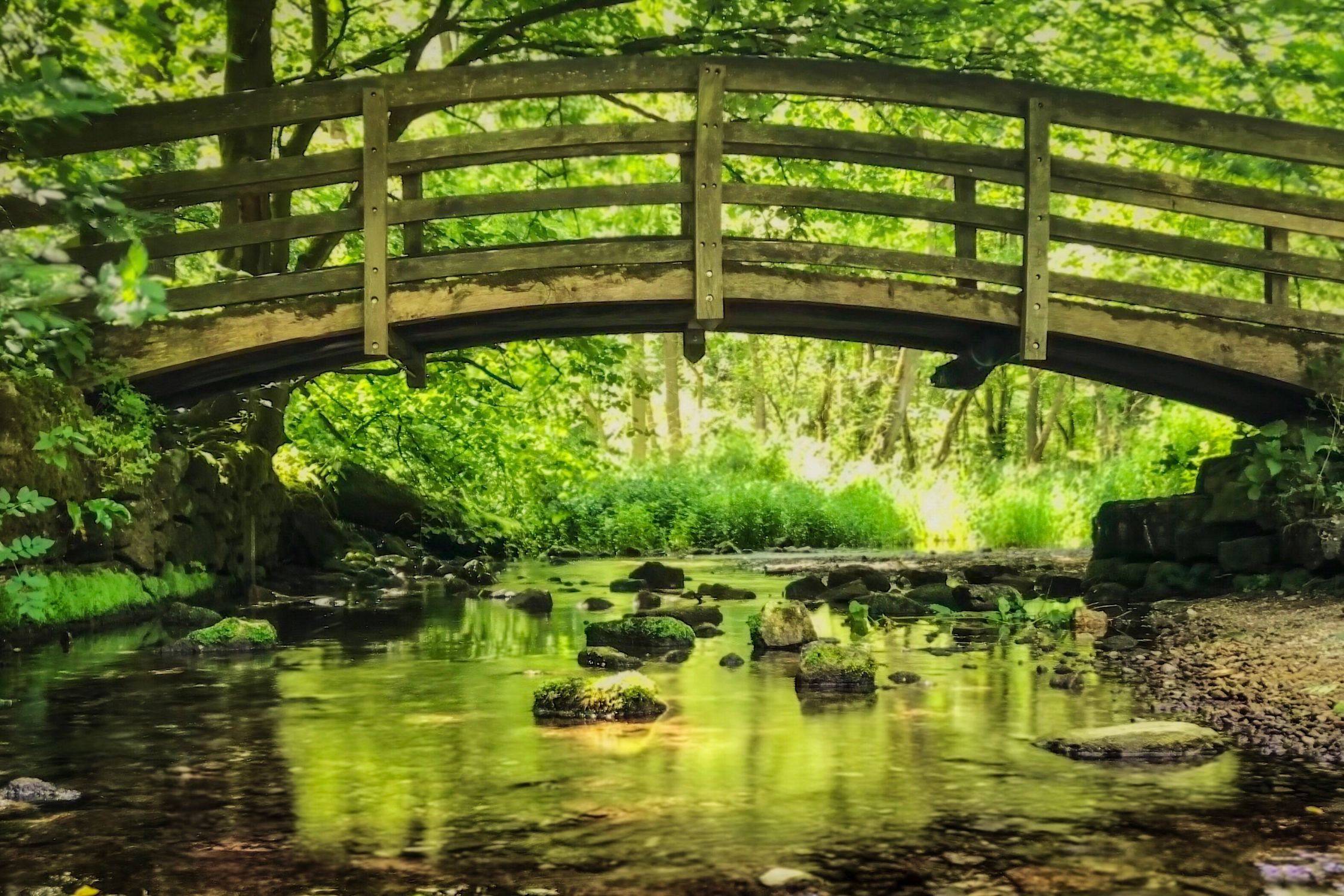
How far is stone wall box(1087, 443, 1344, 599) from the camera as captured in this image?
8936 millimetres

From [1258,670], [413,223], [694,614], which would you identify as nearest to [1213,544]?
[1258,670]

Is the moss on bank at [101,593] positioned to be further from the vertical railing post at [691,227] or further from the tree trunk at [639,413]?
the tree trunk at [639,413]

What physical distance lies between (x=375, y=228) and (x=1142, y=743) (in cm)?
585

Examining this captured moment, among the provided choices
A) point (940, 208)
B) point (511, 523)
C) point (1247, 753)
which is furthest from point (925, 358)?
point (1247, 753)

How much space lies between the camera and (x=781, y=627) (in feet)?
26.4

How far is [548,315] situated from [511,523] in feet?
27.0

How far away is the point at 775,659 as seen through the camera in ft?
24.9

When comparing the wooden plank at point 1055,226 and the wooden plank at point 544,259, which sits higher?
the wooden plank at point 1055,226

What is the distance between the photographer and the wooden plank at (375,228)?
8852 millimetres

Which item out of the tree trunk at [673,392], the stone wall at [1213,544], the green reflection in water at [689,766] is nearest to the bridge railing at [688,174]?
the stone wall at [1213,544]

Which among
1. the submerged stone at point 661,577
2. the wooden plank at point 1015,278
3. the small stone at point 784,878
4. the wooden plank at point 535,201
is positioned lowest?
the small stone at point 784,878

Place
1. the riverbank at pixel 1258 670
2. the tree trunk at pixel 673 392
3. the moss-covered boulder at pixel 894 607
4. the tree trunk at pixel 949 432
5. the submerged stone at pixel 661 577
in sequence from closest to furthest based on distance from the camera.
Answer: the riverbank at pixel 1258 670 < the moss-covered boulder at pixel 894 607 < the submerged stone at pixel 661 577 < the tree trunk at pixel 949 432 < the tree trunk at pixel 673 392

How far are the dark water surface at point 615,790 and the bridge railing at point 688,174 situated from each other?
113 inches

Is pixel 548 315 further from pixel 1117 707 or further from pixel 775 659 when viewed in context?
pixel 1117 707
